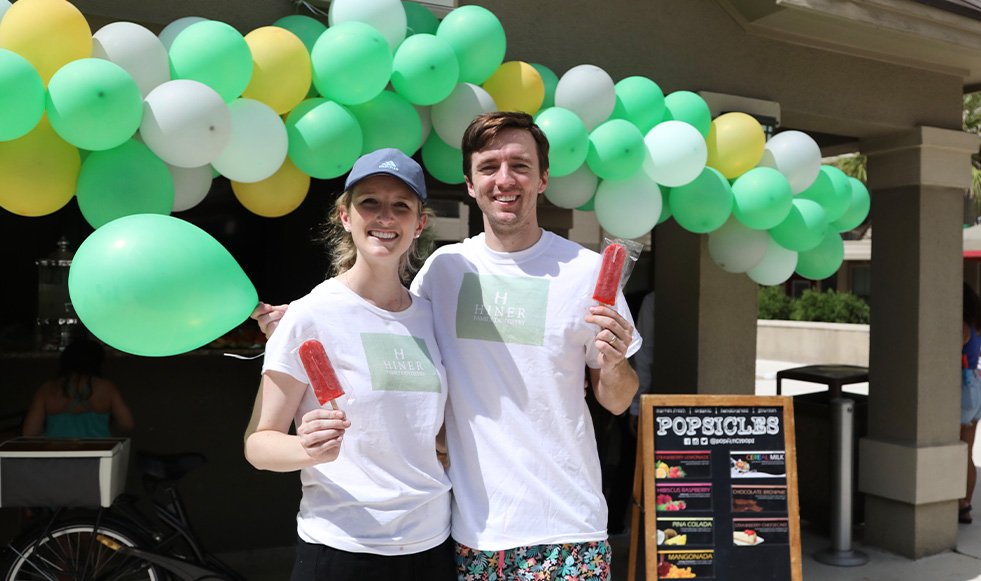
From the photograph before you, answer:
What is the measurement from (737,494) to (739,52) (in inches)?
110

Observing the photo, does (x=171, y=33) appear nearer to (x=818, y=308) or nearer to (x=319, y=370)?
(x=319, y=370)

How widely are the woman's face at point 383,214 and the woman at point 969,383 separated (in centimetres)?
623

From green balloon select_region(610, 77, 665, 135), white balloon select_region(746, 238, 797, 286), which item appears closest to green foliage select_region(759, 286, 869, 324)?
white balloon select_region(746, 238, 797, 286)

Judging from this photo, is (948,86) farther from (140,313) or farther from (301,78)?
(140,313)

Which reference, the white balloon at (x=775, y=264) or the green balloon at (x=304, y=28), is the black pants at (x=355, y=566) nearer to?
the green balloon at (x=304, y=28)

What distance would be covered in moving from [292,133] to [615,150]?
141 centimetres

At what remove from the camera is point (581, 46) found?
473 cm

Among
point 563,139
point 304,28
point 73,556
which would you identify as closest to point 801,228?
point 563,139

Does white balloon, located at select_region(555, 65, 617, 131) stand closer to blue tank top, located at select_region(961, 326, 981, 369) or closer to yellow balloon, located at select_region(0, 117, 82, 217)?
yellow balloon, located at select_region(0, 117, 82, 217)

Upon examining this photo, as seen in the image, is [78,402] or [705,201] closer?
[705,201]

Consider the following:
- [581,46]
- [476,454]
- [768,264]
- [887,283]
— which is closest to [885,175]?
[887,283]

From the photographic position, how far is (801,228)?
4262mm

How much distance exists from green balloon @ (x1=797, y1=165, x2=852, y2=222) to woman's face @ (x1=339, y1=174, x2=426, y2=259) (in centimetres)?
315

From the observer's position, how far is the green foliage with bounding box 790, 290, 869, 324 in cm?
2088
